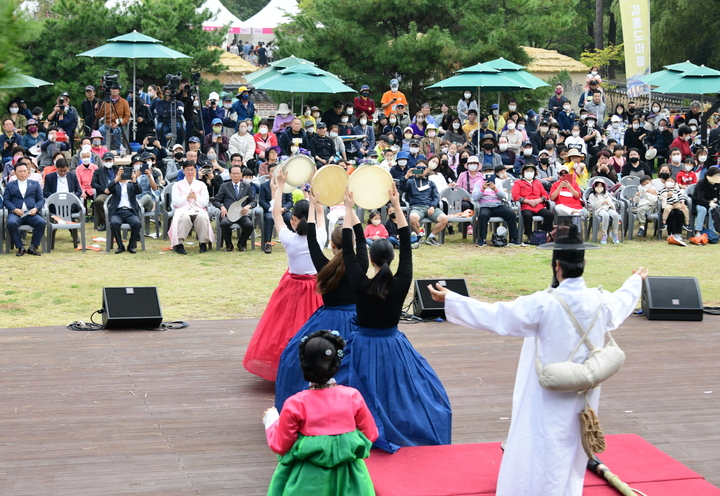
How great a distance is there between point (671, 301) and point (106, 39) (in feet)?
52.5

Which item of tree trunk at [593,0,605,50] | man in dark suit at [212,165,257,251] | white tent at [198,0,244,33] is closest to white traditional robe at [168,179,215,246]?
man in dark suit at [212,165,257,251]

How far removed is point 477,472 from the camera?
204 inches

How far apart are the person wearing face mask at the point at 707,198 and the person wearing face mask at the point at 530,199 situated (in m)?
2.50

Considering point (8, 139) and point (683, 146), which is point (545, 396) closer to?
point (8, 139)

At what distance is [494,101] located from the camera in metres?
23.1

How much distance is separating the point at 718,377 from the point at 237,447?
13.9ft

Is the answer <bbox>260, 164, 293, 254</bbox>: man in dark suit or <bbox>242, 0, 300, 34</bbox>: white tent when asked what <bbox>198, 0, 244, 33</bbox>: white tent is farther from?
<bbox>260, 164, 293, 254</bbox>: man in dark suit

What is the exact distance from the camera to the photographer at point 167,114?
18.0 metres

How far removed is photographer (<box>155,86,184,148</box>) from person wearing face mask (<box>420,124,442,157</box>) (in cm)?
490

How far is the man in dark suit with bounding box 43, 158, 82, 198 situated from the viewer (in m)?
13.8

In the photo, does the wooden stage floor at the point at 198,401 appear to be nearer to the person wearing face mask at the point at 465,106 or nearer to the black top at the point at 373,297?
the black top at the point at 373,297

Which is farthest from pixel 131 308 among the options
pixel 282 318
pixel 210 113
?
pixel 210 113

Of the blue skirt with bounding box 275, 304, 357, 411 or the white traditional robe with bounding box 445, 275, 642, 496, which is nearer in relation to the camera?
the white traditional robe with bounding box 445, 275, 642, 496

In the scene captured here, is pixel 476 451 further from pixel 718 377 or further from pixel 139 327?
pixel 139 327
